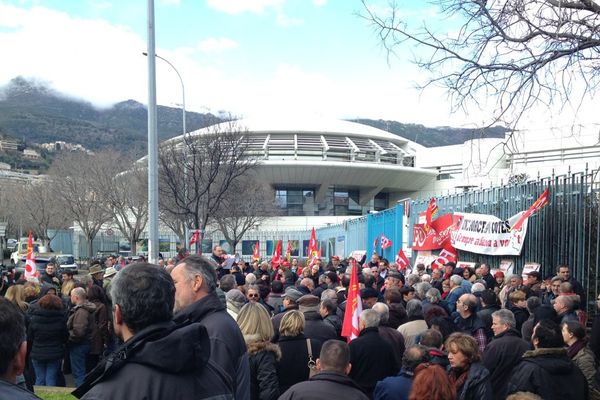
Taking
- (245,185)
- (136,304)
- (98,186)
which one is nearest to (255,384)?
(136,304)

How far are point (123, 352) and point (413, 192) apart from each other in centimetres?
7320

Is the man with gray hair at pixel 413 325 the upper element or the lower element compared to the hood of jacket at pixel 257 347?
lower

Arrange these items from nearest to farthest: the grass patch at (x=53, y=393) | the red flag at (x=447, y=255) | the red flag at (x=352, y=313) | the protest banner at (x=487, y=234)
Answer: the red flag at (x=352, y=313) < the grass patch at (x=53, y=393) < the protest banner at (x=487, y=234) < the red flag at (x=447, y=255)

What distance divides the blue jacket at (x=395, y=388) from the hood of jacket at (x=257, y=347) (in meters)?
1.05

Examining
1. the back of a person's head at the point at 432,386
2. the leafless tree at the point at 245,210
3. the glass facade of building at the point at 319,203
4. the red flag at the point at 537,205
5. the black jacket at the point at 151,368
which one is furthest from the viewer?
the glass facade of building at the point at 319,203

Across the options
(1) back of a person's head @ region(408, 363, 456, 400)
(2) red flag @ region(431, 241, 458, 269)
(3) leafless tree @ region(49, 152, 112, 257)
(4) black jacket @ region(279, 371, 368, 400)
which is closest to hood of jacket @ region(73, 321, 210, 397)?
(1) back of a person's head @ region(408, 363, 456, 400)

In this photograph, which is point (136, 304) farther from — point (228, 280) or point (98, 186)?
point (98, 186)

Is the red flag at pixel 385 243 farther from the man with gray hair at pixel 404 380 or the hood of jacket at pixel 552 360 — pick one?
the man with gray hair at pixel 404 380

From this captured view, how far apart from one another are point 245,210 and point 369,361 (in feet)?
141

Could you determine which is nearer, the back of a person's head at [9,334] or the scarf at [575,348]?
the back of a person's head at [9,334]

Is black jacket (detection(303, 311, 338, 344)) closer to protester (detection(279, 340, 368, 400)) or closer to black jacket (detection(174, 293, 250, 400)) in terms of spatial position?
protester (detection(279, 340, 368, 400))

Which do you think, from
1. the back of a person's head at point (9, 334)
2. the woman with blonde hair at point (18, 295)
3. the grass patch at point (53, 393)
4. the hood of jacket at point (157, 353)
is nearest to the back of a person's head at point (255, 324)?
the hood of jacket at point (157, 353)

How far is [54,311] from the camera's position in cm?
852

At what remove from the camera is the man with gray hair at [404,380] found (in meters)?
4.89
